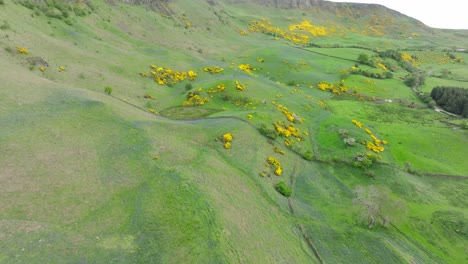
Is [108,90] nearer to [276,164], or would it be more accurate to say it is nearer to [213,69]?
[276,164]

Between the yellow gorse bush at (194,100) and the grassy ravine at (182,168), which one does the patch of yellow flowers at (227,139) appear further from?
the yellow gorse bush at (194,100)

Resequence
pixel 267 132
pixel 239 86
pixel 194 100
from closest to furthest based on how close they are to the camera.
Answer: pixel 267 132 < pixel 194 100 < pixel 239 86

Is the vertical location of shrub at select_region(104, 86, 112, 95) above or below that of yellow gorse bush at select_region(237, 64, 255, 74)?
below

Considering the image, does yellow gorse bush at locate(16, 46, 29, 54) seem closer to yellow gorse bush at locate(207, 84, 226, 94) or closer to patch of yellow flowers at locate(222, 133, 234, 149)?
yellow gorse bush at locate(207, 84, 226, 94)

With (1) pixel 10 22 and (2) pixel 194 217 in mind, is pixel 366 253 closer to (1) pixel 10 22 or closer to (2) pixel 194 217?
(2) pixel 194 217

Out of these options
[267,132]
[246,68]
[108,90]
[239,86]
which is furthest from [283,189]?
[246,68]

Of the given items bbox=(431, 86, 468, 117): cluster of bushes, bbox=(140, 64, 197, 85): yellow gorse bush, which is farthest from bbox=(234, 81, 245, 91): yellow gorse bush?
bbox=(431, 86, 468, 117): cluster of bushes

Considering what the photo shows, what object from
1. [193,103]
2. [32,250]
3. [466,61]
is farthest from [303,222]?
[466,61]
